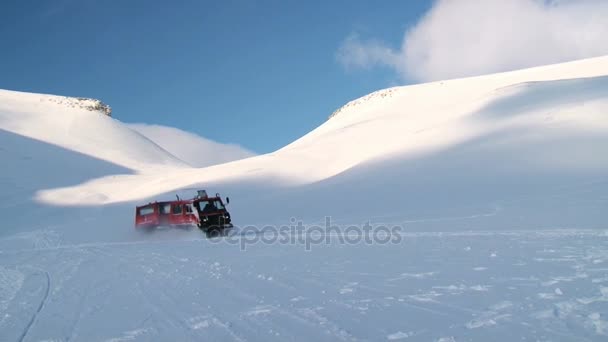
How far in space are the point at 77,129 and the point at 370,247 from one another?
62.8 metres

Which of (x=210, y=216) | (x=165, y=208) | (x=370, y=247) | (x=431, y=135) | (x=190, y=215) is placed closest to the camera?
→ (x=370, y=247)

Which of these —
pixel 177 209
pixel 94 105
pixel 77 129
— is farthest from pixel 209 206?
pixel 94 105

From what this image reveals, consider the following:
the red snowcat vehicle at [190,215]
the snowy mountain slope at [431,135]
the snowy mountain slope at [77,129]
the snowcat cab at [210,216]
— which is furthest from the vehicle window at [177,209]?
the snowy mountain slope at [77,129]

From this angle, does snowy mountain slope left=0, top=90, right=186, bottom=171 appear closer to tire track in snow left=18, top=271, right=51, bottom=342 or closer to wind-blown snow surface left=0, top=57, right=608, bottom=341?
wind-blown snow surface left=0, top=57, right=608, bottom=341

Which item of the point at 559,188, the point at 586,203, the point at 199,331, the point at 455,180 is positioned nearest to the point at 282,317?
the point at 199,331

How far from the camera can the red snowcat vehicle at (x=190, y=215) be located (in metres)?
18.3

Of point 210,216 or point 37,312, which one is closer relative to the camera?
point 37,312

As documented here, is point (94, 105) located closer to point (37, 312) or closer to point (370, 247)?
point (370, 247)

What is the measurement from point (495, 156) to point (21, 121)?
6050cm

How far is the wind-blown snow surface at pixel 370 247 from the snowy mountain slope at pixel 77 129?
17728 millimetres

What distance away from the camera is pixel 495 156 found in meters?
23.9

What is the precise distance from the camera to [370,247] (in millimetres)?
11945

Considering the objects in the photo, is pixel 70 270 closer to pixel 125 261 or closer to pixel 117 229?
pixel 125 261

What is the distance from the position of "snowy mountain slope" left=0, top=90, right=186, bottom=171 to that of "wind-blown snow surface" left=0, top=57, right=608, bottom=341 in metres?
17.7
